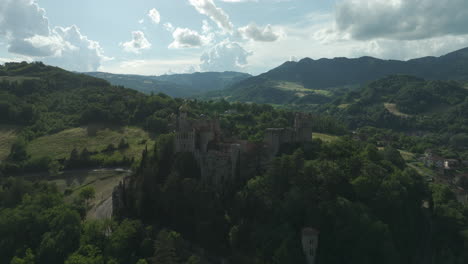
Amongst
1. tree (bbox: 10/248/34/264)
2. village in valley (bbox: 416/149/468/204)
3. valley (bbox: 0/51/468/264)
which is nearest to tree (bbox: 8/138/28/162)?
valley (bbox: 0/51/468/264)

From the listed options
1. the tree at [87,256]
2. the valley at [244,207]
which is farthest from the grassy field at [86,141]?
the tree at [87,256]

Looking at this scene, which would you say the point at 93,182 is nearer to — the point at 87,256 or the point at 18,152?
the point at 18,152

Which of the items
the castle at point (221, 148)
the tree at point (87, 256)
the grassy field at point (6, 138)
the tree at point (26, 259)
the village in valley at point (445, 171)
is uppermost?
the castle at point (221, 148)

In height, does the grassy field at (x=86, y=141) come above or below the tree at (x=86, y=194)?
above

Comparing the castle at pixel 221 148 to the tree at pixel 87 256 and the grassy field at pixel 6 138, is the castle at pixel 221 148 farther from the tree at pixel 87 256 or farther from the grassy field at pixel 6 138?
the grassy field at pixel 6 138

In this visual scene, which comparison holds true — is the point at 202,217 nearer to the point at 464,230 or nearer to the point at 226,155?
the point at 226,155

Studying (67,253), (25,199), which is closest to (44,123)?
(25,199)
